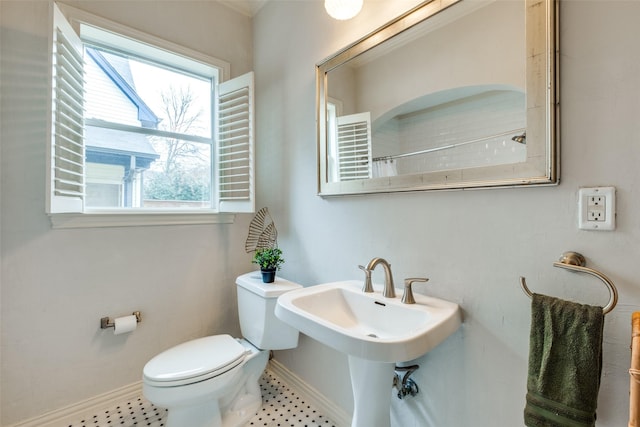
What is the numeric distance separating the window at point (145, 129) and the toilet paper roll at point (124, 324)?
623 millimetres

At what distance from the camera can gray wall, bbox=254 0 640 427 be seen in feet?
2.48

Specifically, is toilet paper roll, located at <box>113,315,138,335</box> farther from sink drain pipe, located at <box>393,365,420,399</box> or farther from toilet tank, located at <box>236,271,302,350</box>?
sink drain pipe, located at <box>393,365,420,399</box>

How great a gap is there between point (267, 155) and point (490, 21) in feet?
4.91

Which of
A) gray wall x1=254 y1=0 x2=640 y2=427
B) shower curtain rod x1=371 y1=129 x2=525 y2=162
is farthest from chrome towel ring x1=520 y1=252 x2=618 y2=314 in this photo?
shower curtain rod x1=371 y1=129 x2=525 y2=162

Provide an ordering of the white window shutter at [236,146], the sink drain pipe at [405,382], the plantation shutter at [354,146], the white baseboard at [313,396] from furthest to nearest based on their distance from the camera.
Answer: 1. the white window shutter at [236,146]
2. the white baseboard at [313,396]
3. the plantation shutter at [354,146]
4. the sink drain pipe at [405,382]

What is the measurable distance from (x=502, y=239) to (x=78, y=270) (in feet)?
6.66

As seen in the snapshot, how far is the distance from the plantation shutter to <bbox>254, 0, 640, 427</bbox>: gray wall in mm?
138

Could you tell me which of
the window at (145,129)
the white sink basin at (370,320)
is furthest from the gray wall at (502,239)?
the window at (145,129)

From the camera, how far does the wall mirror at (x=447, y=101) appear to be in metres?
0.88

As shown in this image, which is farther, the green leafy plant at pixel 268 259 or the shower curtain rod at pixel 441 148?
the green leafy plant at pixel 268 259

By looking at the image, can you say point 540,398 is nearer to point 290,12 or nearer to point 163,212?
point 163,212

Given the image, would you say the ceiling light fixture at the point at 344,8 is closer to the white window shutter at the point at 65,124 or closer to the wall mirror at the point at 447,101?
the wall mirror at the point at 447,101

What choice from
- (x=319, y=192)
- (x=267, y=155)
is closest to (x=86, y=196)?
(x=267, y=155)

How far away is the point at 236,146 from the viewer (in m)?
2.01
